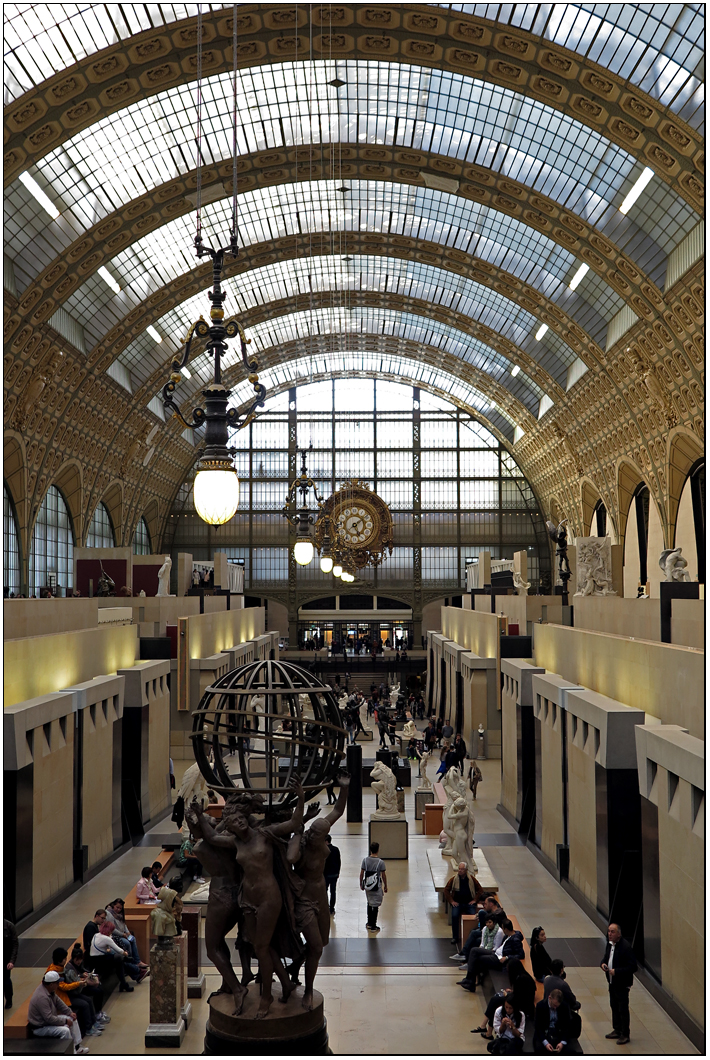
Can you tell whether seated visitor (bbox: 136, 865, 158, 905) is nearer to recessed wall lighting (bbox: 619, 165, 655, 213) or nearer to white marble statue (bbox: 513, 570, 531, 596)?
white marble statue (bbox: 513, 570, 531, 596)

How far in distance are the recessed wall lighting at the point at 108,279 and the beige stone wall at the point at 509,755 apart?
24.1 meters

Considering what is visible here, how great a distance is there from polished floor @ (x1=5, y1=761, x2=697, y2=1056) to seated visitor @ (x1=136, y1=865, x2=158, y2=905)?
1.12 meters

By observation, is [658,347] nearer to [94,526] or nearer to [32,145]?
[32,145]

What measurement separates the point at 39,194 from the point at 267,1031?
2921 centimetres

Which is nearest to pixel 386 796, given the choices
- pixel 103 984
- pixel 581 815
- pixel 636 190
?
pixel 581 815

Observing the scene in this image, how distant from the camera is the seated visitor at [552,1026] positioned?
962 centimetres

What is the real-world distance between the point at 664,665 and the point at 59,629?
11358mm

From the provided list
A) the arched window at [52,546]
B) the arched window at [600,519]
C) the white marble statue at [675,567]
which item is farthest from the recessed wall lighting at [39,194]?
the arched window at [600,519]

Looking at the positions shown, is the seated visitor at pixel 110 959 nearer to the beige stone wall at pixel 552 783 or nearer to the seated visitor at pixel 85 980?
the seated visitor at pixel 85 980

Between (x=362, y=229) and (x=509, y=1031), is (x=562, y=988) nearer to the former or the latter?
(x=509, y=1031)

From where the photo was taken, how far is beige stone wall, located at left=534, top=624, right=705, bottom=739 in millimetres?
11852

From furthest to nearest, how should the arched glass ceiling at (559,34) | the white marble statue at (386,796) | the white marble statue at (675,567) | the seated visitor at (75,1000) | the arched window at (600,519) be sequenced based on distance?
1. the arched window at (600,519)
2. the arched glass ceiling at (559,34)
3. the white marble statue at (386,796)
4. the white marble statue at (675,567)
5. the seated visitor at (75,1000)

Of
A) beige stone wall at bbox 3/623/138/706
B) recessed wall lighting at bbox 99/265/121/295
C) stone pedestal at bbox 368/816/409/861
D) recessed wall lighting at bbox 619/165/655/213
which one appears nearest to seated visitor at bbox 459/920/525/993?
stone pedestal at bbox 368/816/409/861

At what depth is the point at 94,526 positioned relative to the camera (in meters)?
49.3
